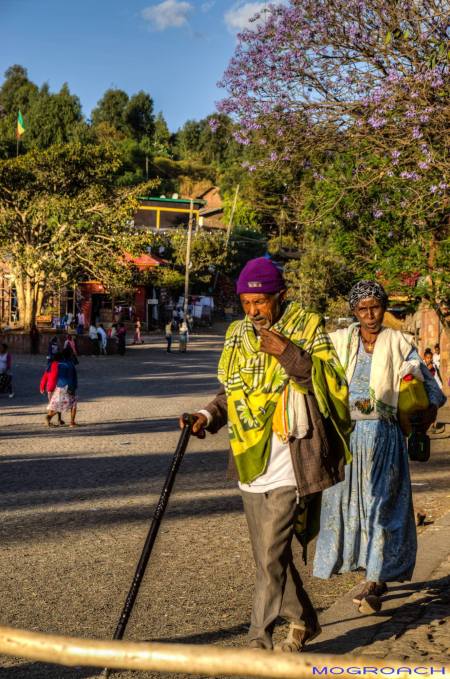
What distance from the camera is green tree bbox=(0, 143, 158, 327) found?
42.4m

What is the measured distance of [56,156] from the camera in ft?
140

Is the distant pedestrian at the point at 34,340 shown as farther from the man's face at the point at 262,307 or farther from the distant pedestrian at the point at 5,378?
the man's face at the point at 262,307

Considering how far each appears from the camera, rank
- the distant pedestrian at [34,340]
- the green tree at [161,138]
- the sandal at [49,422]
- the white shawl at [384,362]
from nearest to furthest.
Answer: the white shawl at [384,362] → the sandal at [49,422] → the distant pedestrian at [34,340] → the green tree at [161,138]

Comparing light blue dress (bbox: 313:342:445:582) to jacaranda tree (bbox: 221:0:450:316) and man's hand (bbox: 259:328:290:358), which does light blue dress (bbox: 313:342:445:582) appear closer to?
man's hand (bbox: 259:328:290:358)

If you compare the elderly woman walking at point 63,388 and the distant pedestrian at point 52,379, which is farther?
the distant pedestrian at point 52,379

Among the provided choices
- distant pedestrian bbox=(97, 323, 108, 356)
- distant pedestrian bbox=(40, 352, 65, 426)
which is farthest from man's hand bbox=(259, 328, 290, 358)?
distant pedestrian bbox=(97, 323, 108, 356)

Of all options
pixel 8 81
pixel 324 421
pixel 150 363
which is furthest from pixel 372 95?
pixel 8 81

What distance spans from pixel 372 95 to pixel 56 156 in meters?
30.4

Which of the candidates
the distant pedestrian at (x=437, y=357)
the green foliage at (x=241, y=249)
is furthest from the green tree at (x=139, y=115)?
the distant pedestrian at (x=437, y=357)

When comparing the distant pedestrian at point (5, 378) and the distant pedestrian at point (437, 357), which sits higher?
the distant pedestrian at point (437, 357)

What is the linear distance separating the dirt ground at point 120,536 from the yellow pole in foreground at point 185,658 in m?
2.79

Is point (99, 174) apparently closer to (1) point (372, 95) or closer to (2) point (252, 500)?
(1) point (372, 95)

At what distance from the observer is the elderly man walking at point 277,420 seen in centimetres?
477

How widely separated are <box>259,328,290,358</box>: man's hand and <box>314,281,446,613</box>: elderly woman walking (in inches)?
60.4
